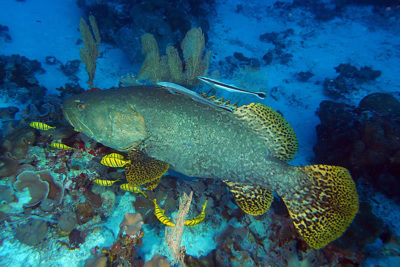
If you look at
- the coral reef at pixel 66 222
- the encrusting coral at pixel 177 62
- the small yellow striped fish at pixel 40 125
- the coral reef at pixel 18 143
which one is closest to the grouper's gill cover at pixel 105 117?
the small yellow striped fish at pixel 40 125

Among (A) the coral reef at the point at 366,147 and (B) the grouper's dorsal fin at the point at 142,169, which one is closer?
(B) the grouper's dorsal fin at the point at 142,169

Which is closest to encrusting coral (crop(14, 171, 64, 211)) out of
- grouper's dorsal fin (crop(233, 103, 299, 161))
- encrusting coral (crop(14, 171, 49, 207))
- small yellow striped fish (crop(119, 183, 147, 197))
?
encrusting coral (crop(14, 171, 49, 207))

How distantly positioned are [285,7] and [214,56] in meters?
12.2

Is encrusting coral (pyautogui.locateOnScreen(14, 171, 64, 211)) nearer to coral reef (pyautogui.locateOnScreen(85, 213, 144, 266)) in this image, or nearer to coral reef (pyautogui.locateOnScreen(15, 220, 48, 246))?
coral reef (pyautogui.locateOnScreen(15, 220, 48, 246))

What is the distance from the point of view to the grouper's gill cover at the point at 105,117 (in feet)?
11.8

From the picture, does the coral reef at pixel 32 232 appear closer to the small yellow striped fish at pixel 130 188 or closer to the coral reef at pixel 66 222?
the coral reef at pixel 66 222

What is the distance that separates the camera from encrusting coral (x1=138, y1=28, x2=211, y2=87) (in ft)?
17.5

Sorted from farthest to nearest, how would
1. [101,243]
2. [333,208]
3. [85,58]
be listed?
[85,58], [101,243], [333,208]

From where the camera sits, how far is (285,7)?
60.6 ft

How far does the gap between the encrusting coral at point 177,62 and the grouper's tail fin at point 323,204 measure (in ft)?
12.0

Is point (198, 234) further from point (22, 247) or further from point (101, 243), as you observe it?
point (22, 247)

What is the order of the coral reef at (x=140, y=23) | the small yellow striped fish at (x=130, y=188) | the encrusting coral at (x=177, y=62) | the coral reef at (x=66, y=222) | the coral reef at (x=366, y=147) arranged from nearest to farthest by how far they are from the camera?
the coral reef at (x=66, y=222) → the small yellow striped fish at (x=130, y=188) → the coral reef at (x=366, y=147) → the encrusting coral at (x=177, y=62) → the coral reef at (x=140, y=23)

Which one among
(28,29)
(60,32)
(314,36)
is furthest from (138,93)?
(314,36)

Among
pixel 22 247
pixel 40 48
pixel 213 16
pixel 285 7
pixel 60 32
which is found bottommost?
pixel 22 247
